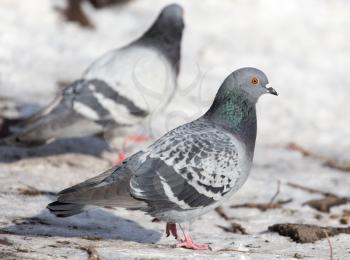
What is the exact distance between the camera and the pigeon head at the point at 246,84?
468 centimetres

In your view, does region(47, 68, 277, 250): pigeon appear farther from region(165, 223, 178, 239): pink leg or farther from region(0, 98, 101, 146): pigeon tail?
region(0, 98, 101, 146): pigeon tail

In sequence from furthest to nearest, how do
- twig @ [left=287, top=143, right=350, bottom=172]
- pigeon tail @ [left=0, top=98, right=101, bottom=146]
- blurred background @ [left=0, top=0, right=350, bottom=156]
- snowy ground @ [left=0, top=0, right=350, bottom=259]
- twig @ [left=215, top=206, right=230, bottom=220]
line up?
1. blurred background @ [left=0, top=0, right=350, bottom=156]
2. twig @ [left=287, top=143, right=350, bottom=172]
3. pigeon tail @ [left=0, top=98, right=101, bottom=146]
4. twig @ [left=215, top=206, right=230, bottom=220]
5. snowy ground @ [left=0, top=0, right=350, bottom=259]

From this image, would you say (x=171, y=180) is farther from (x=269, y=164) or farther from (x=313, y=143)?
(x=313, y=143)

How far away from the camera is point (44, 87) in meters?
8.76

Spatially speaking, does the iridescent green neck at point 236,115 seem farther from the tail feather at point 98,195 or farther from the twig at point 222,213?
the twig at point 222,213

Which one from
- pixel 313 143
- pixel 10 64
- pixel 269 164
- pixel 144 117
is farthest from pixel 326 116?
pixel 10 64

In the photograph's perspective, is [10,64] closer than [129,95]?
No

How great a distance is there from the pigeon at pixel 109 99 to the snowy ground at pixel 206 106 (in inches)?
11.9

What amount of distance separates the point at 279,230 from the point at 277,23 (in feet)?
23.1

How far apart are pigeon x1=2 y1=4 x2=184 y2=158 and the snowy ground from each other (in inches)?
11.9

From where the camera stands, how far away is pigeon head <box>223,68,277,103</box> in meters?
4.68

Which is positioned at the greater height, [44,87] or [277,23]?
[277,23]

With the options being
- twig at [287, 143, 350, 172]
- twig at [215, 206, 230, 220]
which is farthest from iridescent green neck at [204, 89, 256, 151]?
twig at [287, 143, 350, 172]

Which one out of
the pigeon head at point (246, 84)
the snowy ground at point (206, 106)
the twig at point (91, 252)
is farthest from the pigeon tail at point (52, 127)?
the twig at point (91, 252)
